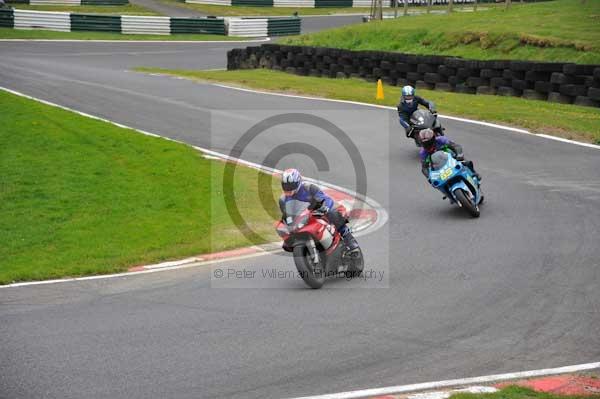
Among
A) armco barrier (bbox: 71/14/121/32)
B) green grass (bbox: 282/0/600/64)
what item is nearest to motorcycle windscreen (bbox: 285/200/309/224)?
green grass (bbox: 282/0/600/64)

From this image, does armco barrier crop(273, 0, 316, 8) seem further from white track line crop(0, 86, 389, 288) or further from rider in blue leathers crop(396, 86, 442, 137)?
rider in blue leathers crop(396, 86, 442, 137)

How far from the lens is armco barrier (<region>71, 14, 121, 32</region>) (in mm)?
45625

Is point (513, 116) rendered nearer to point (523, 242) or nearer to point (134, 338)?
point (523, 242)

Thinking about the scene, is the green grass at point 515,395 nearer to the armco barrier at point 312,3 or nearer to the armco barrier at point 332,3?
the armco barrier at point 312,3

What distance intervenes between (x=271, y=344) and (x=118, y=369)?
1.49 m

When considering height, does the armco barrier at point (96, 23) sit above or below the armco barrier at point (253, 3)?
below

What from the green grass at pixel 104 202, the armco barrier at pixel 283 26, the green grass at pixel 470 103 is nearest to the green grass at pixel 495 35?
the green grass at pixel 470 103

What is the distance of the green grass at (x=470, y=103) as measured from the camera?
1962cm

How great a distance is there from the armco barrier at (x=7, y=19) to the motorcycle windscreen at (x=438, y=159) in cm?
3510

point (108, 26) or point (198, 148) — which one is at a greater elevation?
point (108, 26)

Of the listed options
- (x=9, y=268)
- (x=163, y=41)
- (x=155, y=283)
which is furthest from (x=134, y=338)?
(x=163, y=41)

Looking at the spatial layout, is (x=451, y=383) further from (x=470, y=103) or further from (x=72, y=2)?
(x=72, y=2)

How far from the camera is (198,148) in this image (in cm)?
1889

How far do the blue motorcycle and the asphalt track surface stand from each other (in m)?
0.29
